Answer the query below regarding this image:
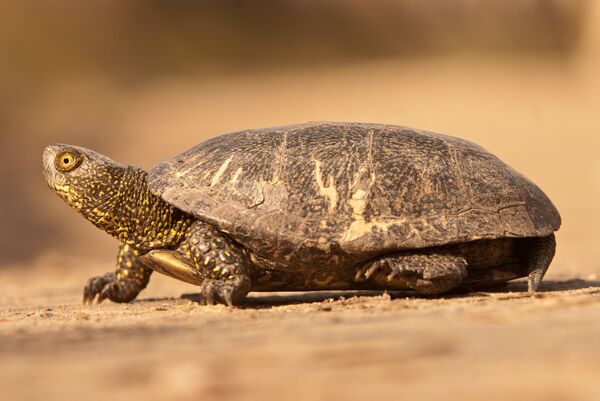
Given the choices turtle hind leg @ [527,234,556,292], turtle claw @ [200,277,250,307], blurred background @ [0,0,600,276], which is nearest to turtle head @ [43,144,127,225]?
turtle claw @ [200,277,250,307]

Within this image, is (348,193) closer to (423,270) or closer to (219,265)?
(423,270)

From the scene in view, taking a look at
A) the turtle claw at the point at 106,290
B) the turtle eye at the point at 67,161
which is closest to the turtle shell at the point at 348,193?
the turtle eye at the point at 67,161

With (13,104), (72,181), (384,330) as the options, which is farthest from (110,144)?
(384,330)

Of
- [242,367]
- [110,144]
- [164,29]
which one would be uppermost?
[164,29]

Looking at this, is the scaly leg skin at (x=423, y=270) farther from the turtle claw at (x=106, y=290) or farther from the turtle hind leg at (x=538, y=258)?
the turtle claw at (x=106, y=290)

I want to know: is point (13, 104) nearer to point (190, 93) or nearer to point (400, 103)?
point (190, 93)

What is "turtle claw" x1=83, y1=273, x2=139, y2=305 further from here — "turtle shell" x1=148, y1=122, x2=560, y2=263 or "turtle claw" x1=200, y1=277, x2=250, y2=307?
"turtle claw" x1=200, y1=277, x2=250, y2=307
